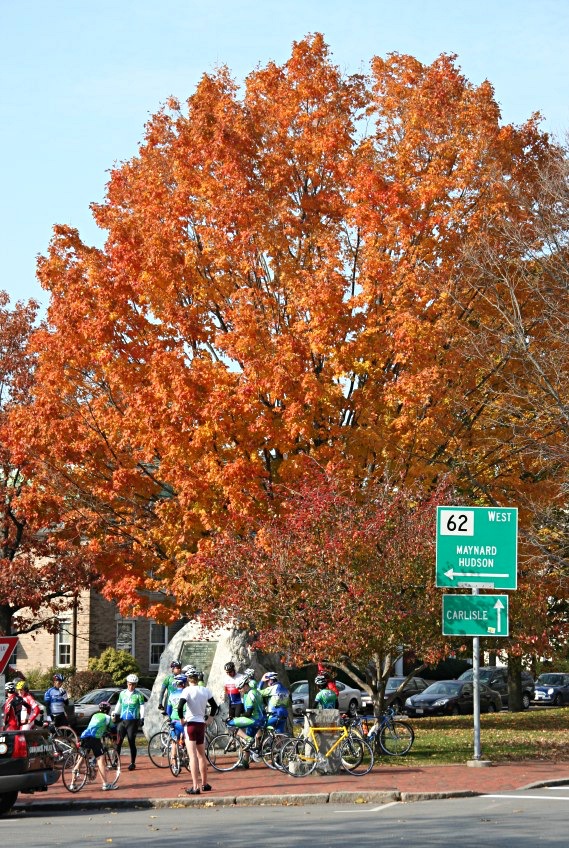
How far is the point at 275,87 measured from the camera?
84.7 feet

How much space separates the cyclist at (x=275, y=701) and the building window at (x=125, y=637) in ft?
92.7

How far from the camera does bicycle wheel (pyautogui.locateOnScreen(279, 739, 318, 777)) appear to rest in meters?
19.3

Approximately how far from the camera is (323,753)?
19.3 m

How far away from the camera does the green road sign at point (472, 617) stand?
20312 mm

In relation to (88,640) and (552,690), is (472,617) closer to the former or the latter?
(88,640)

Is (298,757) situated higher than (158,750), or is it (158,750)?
(298,757)

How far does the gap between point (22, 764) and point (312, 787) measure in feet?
13.9

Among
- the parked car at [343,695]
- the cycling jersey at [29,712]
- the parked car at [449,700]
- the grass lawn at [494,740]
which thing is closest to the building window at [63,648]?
the parked car at [343,695]

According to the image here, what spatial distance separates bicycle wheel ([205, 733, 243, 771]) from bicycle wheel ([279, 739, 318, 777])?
5.29ft

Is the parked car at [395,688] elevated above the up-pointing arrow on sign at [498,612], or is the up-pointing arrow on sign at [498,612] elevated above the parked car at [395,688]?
the up-pointing arrow on sign at [498,612]

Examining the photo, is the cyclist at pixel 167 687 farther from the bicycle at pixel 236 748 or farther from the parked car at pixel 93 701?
the parked car at pixel 93 701

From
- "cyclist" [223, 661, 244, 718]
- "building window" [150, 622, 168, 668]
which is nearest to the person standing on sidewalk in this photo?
"cyclist" [223, 661, 244, 718]

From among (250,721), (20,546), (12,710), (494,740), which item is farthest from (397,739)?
(20,546)

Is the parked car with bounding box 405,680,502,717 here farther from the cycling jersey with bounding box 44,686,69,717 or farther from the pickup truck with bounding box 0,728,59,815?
the pickup truck with bounding box 0,728,59,815
